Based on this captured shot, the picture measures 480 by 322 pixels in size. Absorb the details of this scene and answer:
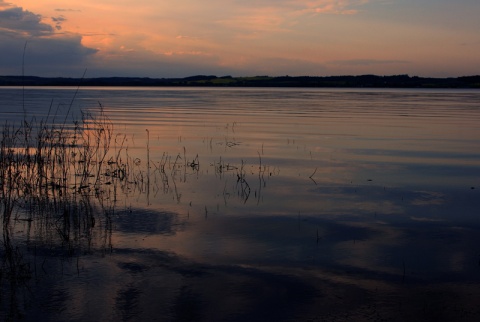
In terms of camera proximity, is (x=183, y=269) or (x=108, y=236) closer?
(x=183, y=269)

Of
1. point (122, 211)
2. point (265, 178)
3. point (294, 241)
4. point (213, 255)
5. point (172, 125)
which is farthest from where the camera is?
point (172, 125)

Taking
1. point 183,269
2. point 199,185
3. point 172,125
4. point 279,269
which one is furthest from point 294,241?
point 172,125

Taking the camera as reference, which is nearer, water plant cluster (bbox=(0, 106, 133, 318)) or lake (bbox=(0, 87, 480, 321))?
lake (bbox=(0, 87, 480, 321))

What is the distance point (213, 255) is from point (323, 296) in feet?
6.34

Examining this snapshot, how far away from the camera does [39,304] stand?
225 inches

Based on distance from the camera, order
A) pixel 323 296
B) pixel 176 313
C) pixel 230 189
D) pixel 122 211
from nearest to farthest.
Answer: pixel 176 313, pixel 323 296, pixel 122 211, pixel 230 189

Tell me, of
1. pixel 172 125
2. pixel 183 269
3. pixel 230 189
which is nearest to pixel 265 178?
pixel 230 189

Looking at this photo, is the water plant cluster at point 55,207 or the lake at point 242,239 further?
the water plant cluster at point 55,207

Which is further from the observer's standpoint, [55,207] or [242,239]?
[55,207]

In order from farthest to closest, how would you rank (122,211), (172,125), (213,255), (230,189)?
(172,125) → (230,189) → (122,211) → (213,255)

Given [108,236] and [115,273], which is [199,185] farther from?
[115,273]

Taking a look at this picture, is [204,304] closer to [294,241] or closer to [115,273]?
[115,273]

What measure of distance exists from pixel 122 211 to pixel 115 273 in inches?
128

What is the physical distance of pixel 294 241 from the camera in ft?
26.5
